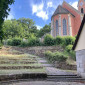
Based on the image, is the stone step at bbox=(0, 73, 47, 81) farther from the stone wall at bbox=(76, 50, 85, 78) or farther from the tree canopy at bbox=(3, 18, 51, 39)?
the tree canopy at bbox=(3, 18, 51, 39)

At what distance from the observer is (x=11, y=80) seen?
4719 millimetres

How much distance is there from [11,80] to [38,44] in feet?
39.5

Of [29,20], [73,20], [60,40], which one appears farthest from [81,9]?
[60,40]

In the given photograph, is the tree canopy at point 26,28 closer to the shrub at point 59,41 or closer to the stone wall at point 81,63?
the shrub at point 59,41

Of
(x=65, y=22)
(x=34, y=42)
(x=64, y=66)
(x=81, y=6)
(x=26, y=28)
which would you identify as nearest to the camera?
(x=64, y=66)

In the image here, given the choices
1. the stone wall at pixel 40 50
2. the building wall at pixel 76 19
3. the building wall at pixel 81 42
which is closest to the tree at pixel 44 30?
the building wall at pixel 76 19

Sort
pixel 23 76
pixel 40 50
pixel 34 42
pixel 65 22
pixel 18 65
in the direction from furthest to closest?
pixel 65 22 → pixel 34 42 → pixel 40 50 → pixel 18 65 → pixel 23 76

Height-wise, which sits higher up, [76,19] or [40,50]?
[76,19]

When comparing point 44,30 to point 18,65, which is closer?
point 18,65

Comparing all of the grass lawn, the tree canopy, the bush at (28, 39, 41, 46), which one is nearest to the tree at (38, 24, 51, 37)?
the tree canopy

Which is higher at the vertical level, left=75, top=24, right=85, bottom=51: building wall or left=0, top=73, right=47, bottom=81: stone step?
left=75, top=24, right=85, bottom=51: building wall

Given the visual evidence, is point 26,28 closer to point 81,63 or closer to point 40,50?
point 40,50

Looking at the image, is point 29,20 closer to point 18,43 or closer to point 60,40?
point 18,43

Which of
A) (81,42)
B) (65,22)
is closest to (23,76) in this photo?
(81,42)
